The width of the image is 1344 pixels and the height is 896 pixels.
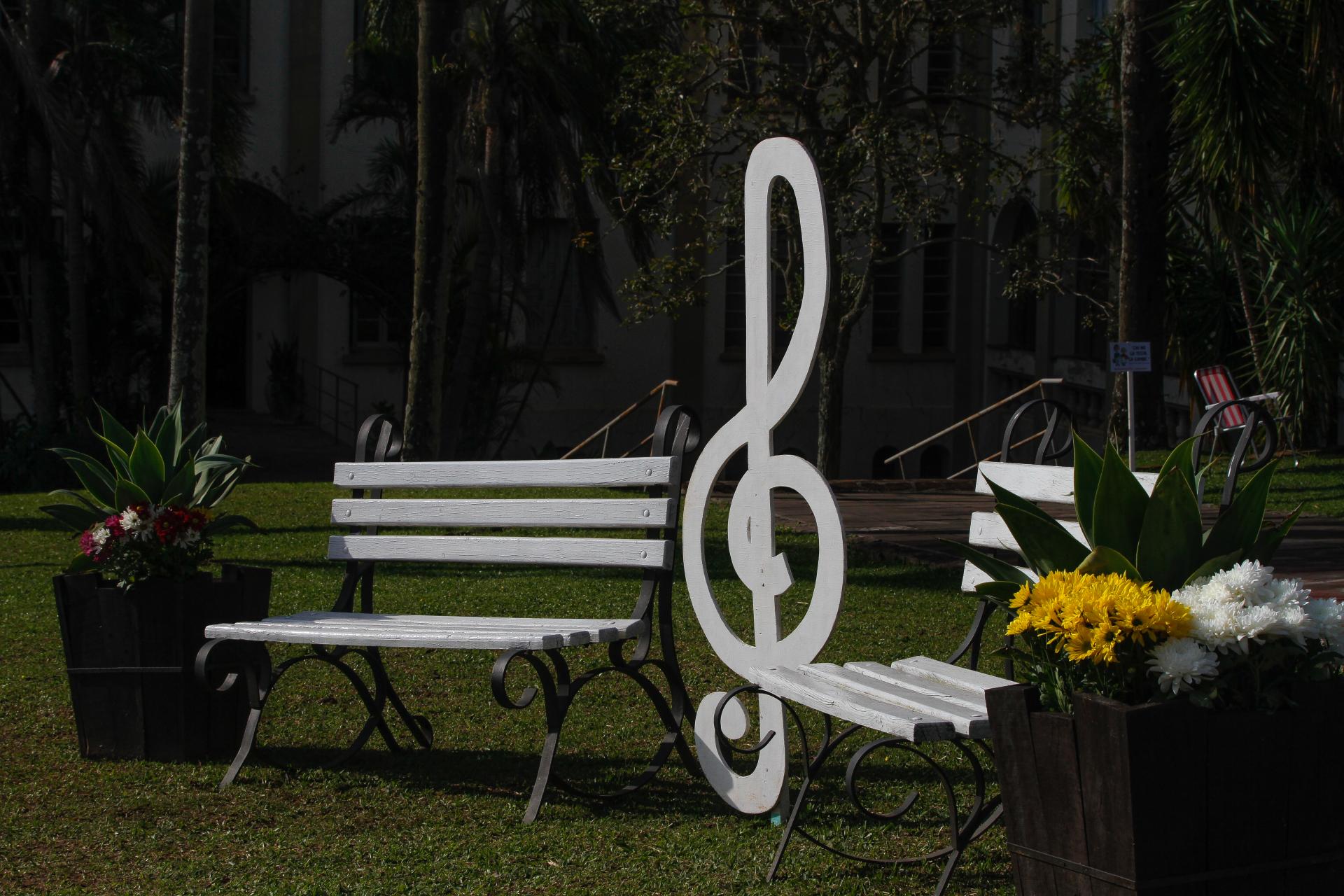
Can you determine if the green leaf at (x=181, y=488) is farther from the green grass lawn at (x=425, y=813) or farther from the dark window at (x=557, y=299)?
the dark window at (x=557, y=299)

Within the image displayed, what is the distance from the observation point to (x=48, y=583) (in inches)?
339

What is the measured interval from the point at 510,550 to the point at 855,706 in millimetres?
1557

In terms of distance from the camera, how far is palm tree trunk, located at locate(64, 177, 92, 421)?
61.2 ft

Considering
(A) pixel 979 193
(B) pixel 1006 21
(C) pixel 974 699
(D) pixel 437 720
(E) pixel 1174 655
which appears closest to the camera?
(E) pixel 1174 655

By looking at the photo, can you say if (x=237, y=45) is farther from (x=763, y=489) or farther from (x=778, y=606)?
(x=778, y=606)

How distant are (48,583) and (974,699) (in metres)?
6.37

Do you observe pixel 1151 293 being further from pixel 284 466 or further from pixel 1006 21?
pixel 284 466

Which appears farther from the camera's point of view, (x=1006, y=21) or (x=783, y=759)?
(x=1006, y=21)

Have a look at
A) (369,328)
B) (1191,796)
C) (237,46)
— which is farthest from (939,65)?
(1191,796)

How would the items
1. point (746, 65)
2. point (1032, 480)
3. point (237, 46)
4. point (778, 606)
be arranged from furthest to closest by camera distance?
point (237, 46), point (746, 65), point (1032, 480), point (778, 606)

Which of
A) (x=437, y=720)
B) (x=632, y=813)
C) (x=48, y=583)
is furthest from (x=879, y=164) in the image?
(x=632, y=813)

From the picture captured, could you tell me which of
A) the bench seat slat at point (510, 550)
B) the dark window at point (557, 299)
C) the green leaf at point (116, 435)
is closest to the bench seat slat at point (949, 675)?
the bench seat slat at point (510, 550)

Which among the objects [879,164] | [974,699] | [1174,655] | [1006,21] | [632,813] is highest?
[1006,21]

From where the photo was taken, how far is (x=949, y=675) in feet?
13.0
